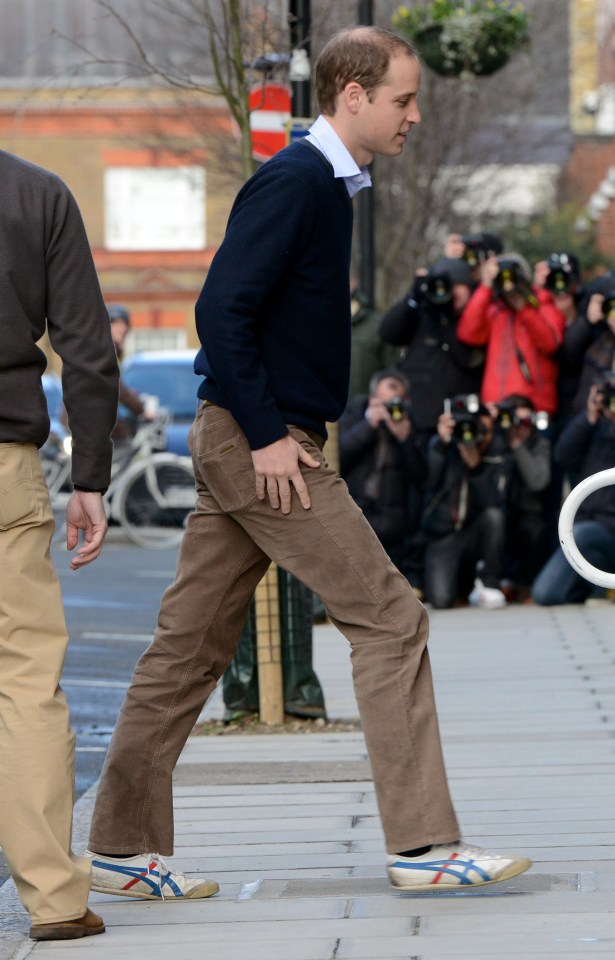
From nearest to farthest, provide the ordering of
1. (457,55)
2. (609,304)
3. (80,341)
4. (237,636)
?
(80,341) → (237,636) → (609,304) → (457,55)

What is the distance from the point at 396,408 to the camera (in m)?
10.7

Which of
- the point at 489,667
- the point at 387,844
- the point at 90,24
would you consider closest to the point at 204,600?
the point at 387,844

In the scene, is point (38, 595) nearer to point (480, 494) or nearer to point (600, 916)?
point (600, 916)

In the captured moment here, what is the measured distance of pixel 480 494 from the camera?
10.8 meters

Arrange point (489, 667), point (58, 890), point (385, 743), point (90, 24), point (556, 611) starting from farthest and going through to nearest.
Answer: point (90, 24)
point (556, 611)
point (489, 667)
point (385, 743)
point (58, 890)

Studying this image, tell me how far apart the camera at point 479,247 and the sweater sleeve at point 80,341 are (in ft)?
24.2

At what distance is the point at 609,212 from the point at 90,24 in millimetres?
19649

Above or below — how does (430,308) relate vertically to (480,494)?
above

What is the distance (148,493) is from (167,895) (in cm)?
1181

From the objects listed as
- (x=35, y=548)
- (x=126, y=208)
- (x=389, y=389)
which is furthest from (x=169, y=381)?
(x=126, y=208)

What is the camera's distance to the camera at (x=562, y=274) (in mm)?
10922

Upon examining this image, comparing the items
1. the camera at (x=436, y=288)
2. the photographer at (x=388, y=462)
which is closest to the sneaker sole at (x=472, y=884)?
the photographer at (x=388, y=462)

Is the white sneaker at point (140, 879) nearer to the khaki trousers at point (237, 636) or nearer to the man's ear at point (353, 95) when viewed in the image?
the khaki trousers at point (237, 636)

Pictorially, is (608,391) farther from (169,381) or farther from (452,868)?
(169,381)
